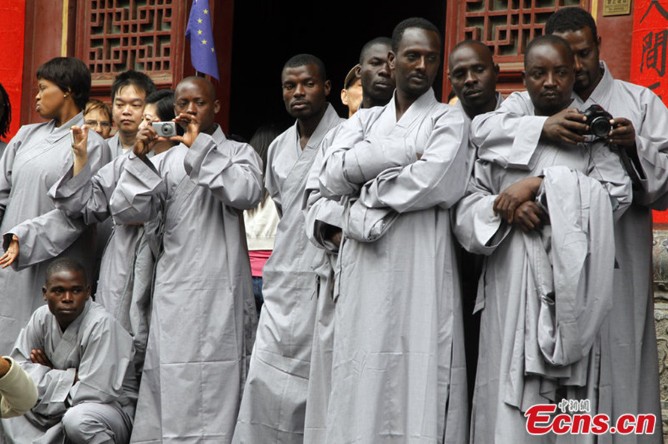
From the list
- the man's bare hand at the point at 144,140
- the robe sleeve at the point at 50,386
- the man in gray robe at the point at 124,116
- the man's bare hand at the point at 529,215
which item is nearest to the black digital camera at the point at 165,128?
the man's bare hand at the point at 144,140

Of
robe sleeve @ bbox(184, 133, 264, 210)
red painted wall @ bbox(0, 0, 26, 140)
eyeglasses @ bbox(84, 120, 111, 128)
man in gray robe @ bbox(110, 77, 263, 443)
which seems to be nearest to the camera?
robe sleeve @ bbox(184, 133, 264, 210)

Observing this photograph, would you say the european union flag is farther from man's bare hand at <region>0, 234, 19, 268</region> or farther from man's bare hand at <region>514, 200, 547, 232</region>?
man's bare hand at <region>514, 200, 547, 232</region>

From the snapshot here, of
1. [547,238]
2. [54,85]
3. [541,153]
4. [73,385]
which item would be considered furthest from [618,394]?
[54,85]

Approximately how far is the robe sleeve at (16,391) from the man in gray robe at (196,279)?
146cm

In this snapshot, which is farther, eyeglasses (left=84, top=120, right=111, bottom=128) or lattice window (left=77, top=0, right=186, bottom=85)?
lattice window (left=77, top=0, right=186, bottom=85)

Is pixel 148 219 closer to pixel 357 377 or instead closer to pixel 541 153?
pixel 357 377

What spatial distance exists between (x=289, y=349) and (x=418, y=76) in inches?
66.2

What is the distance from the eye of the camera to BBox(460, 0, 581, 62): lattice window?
7625mm

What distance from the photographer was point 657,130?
6062 mm

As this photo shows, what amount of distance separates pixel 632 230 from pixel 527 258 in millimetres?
677

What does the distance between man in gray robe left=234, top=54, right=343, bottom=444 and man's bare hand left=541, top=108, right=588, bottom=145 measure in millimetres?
1410

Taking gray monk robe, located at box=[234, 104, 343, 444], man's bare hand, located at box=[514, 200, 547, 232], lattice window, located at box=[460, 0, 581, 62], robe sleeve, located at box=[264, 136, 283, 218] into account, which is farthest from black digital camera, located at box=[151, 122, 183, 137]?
man's bare hand, located at box=[514, 200, 547, 232]

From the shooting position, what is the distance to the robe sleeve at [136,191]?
7086 millimetres

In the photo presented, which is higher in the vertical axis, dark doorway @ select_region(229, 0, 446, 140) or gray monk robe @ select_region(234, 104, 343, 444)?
dark doorway @ select_region(229, 0, 446, 140)
